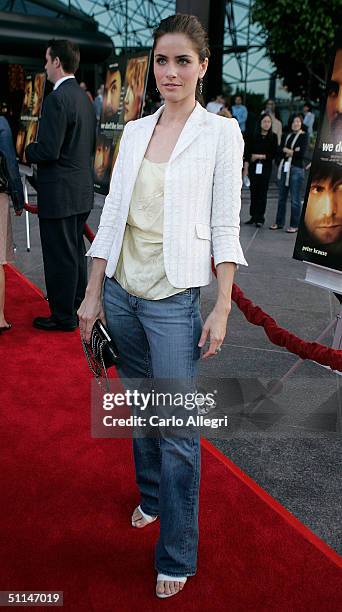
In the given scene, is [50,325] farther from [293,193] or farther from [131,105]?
[293,193]

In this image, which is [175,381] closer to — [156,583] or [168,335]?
[168,335]

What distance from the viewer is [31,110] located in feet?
24.8

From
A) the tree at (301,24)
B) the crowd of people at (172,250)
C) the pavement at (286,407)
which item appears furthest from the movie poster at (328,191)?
the tree at (301,24)

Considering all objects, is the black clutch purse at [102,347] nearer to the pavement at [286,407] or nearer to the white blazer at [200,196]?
the white blazer at [200,196]

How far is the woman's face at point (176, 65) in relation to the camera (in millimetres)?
1603

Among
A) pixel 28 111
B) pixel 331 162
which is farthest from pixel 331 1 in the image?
pixel 331 162

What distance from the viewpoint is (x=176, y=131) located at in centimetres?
172

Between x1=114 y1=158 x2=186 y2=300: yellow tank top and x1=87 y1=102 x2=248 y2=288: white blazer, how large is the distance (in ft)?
0.10

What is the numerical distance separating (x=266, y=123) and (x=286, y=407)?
6649 mm

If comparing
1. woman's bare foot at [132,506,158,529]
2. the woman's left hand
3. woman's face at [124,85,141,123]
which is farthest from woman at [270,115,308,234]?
the woman's left hand

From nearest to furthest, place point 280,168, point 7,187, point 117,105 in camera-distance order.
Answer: point 7,187 → point 117,105 → point 280,168

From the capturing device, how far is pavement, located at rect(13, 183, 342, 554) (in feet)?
8.34

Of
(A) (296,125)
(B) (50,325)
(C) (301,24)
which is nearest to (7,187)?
(B) (50,325)

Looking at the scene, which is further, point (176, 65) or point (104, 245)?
point (104, 245)
